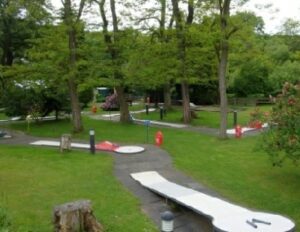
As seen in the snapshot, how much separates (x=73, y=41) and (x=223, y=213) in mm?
14462

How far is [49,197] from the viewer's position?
10180mm

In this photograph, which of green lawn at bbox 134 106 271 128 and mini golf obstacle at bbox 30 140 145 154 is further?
green lawn at bbox 134 106 271 128

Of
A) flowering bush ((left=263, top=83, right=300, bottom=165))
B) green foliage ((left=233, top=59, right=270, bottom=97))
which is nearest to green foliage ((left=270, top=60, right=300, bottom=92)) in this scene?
green foliage ((left=233, top=59, right=270, bottom=97))

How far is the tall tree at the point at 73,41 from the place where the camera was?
64.7 ft

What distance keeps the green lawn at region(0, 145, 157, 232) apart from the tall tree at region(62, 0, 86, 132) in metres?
5.03

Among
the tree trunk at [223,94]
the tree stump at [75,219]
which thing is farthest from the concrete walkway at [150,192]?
the tree trunk at [223,94]

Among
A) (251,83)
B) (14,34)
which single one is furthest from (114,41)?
(251,83)

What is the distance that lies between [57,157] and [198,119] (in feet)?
40.4

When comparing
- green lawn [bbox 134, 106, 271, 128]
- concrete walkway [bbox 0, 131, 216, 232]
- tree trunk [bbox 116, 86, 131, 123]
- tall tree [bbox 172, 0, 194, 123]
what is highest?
tall tree [bbox 172, 0, 194, 123]

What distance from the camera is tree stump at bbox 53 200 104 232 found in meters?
7.56

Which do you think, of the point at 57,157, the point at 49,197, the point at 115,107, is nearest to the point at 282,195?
the point at 49,197

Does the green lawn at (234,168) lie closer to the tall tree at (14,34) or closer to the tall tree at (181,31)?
the tall tree at (181,31)

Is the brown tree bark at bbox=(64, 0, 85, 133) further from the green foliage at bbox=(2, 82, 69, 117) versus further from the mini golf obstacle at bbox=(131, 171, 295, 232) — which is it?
the mini golf obstacle at bbox=(131, 171, 295, 232)

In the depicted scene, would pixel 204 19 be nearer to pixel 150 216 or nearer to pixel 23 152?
pixel 23 152
